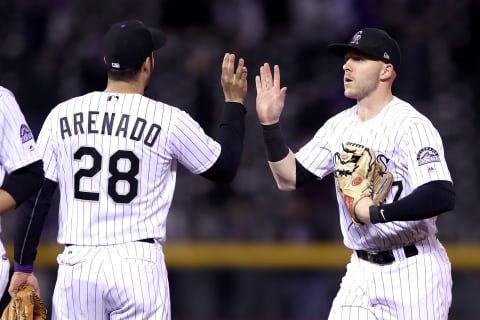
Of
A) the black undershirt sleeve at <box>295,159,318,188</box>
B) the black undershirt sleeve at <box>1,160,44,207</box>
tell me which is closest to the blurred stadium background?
the black undershirt sleeve at <box>295,159,318,188</box>

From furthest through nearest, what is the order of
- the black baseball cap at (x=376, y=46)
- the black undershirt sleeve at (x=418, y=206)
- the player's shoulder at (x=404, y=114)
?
the black baseball cap at (x=376, y=46) < the player's shoulder at (x=404, y=114) < the black undershirt sleeve at (x=418, y=206)

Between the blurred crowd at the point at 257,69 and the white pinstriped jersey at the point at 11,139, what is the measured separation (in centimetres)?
470

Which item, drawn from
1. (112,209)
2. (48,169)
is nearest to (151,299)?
(112,209)

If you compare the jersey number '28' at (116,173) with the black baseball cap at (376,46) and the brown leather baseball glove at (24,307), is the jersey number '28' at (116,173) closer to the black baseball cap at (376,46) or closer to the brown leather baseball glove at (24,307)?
the brown leather baseball glove at (24,307)

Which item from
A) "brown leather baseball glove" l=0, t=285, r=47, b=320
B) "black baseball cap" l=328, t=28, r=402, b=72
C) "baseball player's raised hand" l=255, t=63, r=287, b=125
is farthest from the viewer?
"baseball player's raised hand" l=255, t=63, r=287, b=125

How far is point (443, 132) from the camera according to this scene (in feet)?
31.9

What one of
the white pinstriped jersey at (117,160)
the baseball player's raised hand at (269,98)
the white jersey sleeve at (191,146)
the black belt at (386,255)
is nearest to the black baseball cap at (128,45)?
the white pinstriped jersey at (117,160)

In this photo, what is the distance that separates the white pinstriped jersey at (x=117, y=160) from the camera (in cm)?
458

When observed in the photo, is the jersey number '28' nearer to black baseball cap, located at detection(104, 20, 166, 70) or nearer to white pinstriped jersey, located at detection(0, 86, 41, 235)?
white pinstriped jersey, located at detection(0, 86, 41, 235)

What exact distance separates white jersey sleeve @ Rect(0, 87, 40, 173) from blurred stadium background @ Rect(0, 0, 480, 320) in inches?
179

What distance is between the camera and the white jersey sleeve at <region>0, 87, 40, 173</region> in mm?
4367

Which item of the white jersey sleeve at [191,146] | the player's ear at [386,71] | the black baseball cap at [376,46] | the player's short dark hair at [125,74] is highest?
the black baseball cap at [376,46]

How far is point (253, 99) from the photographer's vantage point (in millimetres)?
10055

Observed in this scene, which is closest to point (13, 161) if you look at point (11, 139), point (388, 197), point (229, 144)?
point (11, 139)
